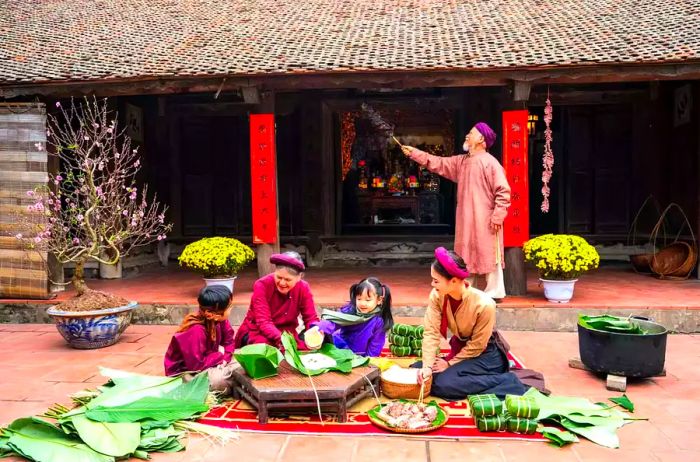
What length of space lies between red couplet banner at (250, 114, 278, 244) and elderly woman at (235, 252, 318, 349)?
2.61 metres

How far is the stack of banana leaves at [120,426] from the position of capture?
118 inches

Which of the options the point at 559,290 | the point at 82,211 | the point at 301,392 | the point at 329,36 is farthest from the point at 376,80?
the point at 301,392

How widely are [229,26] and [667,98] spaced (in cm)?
707

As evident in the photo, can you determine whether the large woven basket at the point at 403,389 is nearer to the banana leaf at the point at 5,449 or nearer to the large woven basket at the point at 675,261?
the banana leaf at the point at 5,449

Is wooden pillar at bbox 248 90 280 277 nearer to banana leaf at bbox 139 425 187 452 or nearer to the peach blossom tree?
the peach blossom tree

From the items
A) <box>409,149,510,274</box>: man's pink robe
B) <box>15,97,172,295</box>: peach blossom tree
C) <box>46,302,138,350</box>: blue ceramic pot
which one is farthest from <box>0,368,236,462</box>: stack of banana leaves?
<box>409,149,510,274</box>: man's pink robe

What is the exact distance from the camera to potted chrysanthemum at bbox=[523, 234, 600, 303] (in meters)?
6.08

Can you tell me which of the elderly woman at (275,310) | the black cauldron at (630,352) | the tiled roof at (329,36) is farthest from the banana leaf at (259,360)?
the tiled roof at (329,36)

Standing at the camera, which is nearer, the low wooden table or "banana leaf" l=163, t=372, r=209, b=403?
the low wooden table

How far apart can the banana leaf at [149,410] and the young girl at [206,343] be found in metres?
0.37

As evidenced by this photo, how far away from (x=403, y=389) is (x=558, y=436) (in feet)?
3.28

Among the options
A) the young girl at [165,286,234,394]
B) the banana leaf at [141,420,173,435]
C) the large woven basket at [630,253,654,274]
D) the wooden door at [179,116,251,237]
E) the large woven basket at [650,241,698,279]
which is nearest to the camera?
the banana leaf at [141,420,173,435]

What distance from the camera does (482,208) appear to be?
615 cm

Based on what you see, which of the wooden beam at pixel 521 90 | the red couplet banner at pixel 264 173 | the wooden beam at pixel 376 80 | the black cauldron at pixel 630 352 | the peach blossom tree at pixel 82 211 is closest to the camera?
the black cauldron at pixel 630 352
